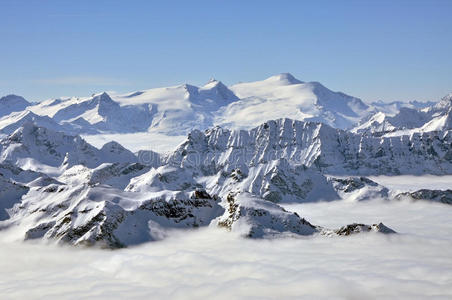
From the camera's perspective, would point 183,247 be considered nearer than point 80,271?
No

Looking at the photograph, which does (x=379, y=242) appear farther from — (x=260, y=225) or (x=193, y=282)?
(x=193, y=282)

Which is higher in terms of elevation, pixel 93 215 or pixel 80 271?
pixel 93 215

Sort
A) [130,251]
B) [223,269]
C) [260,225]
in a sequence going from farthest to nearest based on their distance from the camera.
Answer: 1. [260,225]
2. [130,251]
3. [223,269]

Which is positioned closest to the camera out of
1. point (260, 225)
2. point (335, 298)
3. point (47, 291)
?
point (335, 298)

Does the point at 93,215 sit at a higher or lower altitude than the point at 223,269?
higher

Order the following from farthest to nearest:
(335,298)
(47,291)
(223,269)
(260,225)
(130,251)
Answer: (260,225)
(130,251)
(223,269)
(47,291)
(335,298)

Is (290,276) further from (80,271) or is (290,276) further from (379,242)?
(80,271)

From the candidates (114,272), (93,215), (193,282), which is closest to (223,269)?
(193,282)

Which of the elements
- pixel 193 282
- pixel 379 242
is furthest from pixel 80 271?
pixel 379 242

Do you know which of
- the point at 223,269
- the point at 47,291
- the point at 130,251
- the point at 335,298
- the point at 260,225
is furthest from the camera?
the point at 260,225
